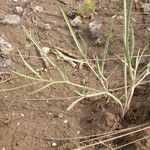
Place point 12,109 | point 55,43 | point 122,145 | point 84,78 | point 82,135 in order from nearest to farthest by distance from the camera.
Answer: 1. point 122,145
2. point 82,135
3. point 12,109
4. point 84,78
5. point 55,43

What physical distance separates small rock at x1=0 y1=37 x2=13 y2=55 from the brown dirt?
1.1 inches

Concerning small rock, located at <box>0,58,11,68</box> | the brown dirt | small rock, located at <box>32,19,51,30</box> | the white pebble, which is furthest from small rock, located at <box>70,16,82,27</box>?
small rock, located at <box>0,58,11,68</box>

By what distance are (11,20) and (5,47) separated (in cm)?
21

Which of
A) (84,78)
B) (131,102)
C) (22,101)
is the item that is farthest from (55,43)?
(131,102)

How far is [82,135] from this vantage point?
1.75m

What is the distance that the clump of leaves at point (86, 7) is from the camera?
2311 millimetres

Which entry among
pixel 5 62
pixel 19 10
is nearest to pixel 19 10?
pixel 19 10

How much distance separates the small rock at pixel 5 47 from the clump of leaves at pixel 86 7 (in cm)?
47

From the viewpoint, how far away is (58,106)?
1879 millimetres

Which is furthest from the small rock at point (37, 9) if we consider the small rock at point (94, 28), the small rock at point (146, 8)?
the small rock at point (146, 8)

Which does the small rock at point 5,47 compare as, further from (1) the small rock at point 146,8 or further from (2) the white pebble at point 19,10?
(1) the small rock at point 146,8

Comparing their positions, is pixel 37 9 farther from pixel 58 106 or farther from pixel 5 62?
pixel 58 106

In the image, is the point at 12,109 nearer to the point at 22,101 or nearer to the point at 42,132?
the point at 22,101

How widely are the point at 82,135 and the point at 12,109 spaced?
14.5 inches
